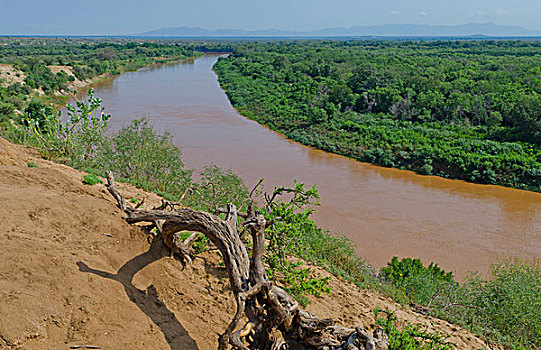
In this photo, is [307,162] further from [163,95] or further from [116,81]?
[116,81]

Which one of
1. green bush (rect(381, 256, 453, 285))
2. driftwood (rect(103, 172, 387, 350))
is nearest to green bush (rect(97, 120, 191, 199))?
green bush (rect(381, 256, 453, 285))

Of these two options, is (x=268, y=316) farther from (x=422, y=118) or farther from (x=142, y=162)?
(x=422, y=118)

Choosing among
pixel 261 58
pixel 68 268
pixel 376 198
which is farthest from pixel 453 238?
pixel 261 58

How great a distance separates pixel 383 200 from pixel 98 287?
52.9 feet

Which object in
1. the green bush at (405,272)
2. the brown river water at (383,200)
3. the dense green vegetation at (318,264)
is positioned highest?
the dense green vegetation at (318,264)

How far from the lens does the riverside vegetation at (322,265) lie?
8195 millimetres

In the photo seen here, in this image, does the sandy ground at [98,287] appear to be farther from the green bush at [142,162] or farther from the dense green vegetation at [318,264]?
the green bush at [142,162]

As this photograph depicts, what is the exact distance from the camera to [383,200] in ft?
65.8

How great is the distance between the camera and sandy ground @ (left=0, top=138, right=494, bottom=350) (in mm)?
5234

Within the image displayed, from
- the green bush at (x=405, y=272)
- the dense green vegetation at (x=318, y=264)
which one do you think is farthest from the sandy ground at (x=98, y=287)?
the green bush at (x=405, y=272)

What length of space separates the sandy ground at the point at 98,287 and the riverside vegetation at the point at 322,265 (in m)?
0.92

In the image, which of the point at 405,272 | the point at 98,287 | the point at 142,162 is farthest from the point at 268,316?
the point at 142,162

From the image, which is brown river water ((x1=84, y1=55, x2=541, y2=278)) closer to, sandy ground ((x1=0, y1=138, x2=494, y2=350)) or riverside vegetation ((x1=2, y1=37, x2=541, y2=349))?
riverside vegetation ((x1=2, y1=37, x2=541, y2=349))

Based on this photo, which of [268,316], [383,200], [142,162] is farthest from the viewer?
[383,200]
